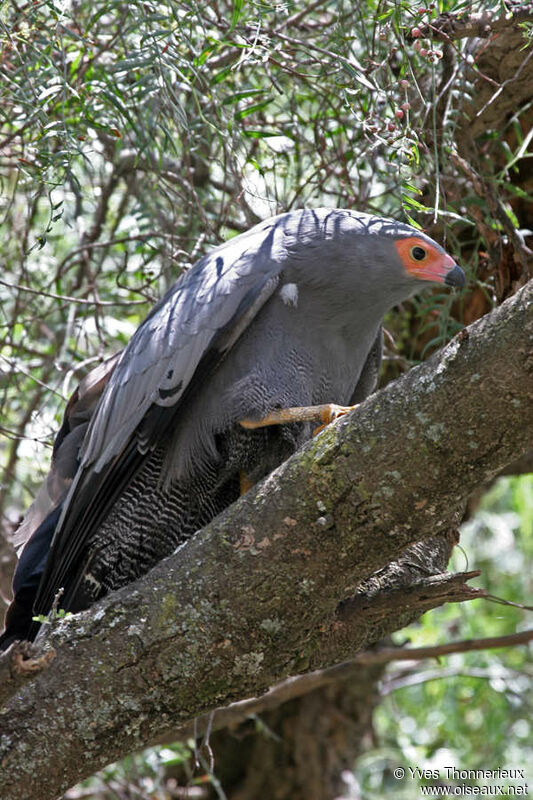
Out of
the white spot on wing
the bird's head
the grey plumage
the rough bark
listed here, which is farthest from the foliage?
the rough bark

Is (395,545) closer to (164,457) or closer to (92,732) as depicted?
(92,732)

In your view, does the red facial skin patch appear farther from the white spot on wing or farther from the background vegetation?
the white spot on wing

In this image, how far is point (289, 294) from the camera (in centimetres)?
372

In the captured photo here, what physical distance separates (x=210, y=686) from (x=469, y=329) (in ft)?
4.48

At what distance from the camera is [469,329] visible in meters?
2.47

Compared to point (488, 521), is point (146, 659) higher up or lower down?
higher up

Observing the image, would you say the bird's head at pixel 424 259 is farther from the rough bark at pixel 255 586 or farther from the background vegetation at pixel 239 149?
the rough bark at pixel 255 586

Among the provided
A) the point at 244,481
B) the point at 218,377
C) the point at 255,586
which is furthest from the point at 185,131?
the point at 255,586

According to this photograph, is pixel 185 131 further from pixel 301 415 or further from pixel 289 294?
pixel 301 415

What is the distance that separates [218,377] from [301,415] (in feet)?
1.43

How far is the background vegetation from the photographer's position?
3.61 m

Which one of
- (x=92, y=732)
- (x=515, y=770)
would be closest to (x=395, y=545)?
(x=92, y=732)

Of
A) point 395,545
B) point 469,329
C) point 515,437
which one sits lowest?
point 395,545

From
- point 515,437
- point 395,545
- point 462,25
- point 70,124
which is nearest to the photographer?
point 515,437
